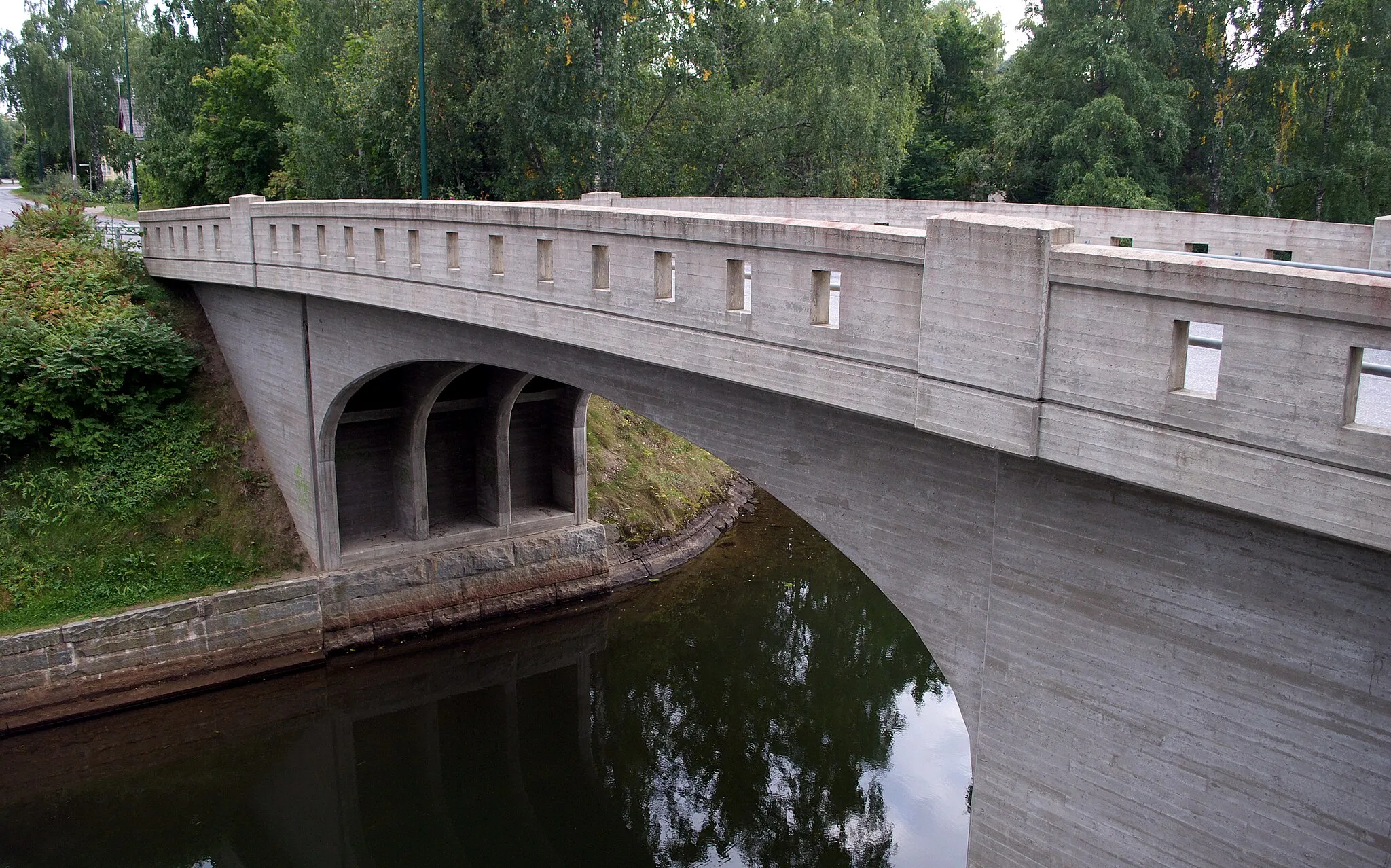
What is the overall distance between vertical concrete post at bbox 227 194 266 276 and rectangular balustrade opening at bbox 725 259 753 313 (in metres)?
10.1

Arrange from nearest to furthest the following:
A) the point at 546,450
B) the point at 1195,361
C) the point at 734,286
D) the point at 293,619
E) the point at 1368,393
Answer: the point at 1368,393 → the point at 1195,361 → the point at 734,286 → the point at 293,619 → the point at 546,450

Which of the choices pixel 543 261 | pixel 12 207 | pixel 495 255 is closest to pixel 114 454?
pixel 495 255

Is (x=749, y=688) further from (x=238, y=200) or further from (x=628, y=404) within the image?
(x=238, y=200)

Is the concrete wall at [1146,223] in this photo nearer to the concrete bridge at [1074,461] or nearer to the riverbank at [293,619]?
the concrete bridge at [1074,461]

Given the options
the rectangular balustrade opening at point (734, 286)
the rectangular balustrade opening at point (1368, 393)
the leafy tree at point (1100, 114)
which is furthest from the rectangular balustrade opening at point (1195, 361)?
the leafy tree at point (1100, 114)

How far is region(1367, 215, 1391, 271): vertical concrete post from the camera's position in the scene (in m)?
7.59

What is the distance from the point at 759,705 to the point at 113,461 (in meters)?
9.98

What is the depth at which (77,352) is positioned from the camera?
16047 mm

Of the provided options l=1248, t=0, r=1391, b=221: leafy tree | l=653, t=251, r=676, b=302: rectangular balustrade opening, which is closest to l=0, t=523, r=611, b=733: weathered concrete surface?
l=653, t=251, r=676, b=302: rectangular balustrade opening

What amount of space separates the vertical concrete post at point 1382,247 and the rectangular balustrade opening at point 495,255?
7080mm

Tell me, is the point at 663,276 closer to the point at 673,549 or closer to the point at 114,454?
the point at 114,454

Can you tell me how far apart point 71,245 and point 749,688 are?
14.0 meters

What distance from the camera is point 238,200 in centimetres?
1538

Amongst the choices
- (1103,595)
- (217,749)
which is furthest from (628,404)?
(217,749)
